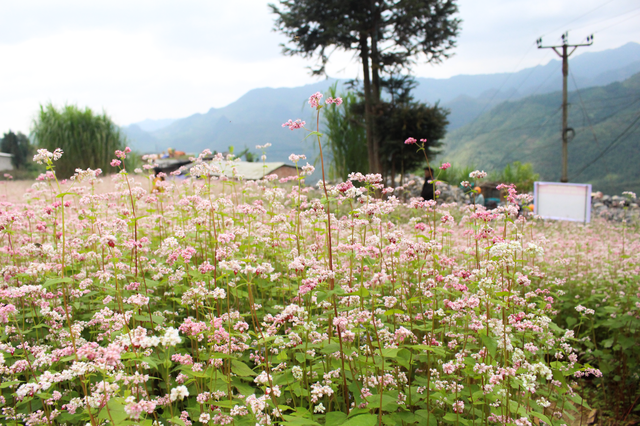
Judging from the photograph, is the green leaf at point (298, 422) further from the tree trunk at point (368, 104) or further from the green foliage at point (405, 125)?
the tree trunk at point (368, 104)

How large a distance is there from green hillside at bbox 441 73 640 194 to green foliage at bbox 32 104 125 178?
148 feet

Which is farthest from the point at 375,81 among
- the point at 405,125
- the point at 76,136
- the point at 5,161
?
the point at 5,161

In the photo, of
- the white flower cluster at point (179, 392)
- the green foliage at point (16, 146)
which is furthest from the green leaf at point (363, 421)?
the green foliage at point (16, 146)

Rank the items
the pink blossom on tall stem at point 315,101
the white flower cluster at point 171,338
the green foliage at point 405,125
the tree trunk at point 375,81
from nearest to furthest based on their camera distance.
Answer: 1. the white flower cluster at point 171,338
2. the pink blossom on tall stem at point 315,101
3. the green foliage at point 405,125
4. the tree trunk at point 375,81

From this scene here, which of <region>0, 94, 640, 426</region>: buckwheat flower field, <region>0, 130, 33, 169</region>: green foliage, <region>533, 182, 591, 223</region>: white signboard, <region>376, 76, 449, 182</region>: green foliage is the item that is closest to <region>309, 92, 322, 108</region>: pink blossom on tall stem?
<region>0, 94, 640, 426</region>: buckwheat flower field

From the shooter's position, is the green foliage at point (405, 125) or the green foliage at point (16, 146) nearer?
the green foliage at point (405, 125)

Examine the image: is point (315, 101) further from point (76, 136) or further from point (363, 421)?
point (76, 136)

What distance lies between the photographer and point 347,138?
20.5 metres

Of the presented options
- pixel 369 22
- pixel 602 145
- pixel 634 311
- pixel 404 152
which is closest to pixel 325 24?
pixel 369 22

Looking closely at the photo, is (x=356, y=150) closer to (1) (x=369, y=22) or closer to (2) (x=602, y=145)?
(1) (x=369, y=22)

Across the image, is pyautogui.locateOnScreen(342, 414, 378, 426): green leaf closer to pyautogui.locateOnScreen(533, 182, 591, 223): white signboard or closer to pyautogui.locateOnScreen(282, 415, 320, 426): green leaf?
pyautogui.locateOnScreen(282, 415, 320, 426): green leaf

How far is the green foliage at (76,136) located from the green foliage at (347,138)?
42.5 feet

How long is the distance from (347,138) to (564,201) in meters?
11.7

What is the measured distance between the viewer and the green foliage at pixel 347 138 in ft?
66.3
